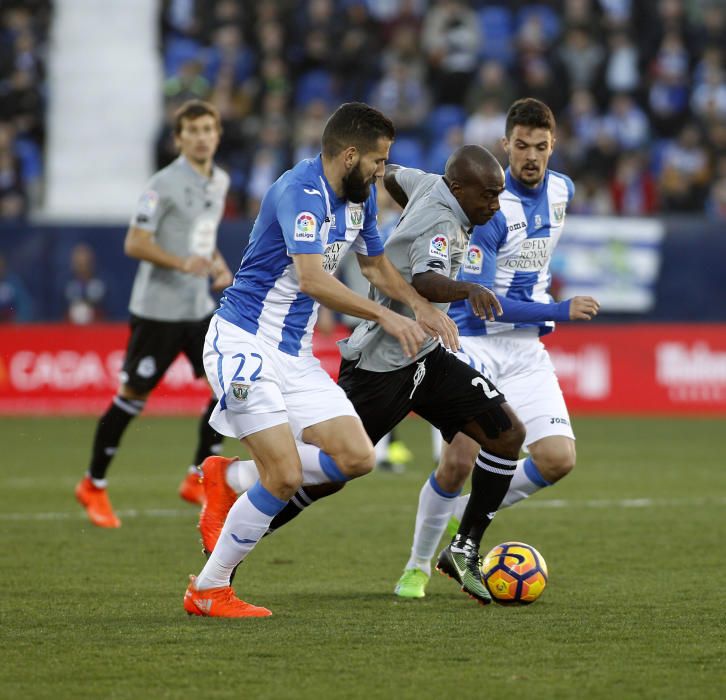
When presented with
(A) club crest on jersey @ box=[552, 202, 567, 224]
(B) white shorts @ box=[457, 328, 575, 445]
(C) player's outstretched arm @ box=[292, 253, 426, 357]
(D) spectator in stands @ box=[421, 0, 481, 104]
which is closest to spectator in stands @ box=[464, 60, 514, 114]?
(D) spectator in stands @ box=[421, 0, 481, 104]

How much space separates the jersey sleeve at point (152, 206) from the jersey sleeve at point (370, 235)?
347cm

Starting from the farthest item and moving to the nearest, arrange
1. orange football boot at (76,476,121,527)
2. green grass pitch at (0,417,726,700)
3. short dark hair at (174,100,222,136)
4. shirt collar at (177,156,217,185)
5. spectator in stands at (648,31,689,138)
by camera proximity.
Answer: spectator in stands at (648,31,689,138), shirt collar at (177,156,217,185), short dark hair at (174,100,222,136), orange football boot at (76,476,121,527), green grass pitch at (0,417,726,700)

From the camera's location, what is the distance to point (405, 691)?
4.60 metres

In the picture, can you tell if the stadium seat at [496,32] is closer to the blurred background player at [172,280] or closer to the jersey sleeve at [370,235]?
the blurred background player at [172,280]

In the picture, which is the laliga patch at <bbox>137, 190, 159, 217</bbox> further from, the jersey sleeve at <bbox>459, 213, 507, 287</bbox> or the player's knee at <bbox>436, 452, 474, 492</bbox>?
the player's knee at <bbox>436, 452, 474, 492</bbox>

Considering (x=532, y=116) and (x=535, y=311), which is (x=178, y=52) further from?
(x=535, y=311)

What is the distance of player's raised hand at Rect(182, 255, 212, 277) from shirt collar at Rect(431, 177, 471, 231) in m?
3.20

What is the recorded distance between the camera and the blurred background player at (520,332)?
22.4ft

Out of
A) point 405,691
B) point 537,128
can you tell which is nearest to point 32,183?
point 537,128

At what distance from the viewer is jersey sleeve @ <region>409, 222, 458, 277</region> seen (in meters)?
6.16

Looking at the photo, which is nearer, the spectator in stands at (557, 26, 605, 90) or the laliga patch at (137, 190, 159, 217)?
the laliga patch at (137, 190, 159, 217)

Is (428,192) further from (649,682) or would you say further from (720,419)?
(720,419)

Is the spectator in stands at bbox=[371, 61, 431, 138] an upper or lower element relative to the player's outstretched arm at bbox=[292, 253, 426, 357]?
lower

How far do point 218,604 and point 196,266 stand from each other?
370cm
